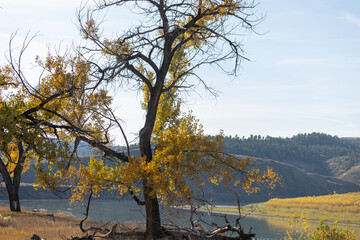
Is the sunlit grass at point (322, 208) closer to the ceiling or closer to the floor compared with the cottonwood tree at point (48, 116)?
closer to the floor

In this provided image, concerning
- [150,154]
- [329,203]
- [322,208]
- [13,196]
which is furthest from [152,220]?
[329,203]

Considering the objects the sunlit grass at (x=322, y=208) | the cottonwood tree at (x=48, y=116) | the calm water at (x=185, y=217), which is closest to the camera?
the cottonwood tree at (x=48, y=116)

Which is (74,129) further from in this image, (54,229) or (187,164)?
(54,229)

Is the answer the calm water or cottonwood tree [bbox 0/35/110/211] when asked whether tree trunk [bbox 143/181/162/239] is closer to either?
cottonwood tree [bbox 0/35/110/211]

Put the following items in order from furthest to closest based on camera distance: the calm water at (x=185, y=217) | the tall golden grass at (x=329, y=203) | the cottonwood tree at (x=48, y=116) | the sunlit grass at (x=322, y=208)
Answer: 1. the tall golden grass at (x=329, y=203)
2. the sunlit grass at (x=322, y=208)
3. the calm water at (x=185, y=217)
4. the cottonwood tree at (x=48, y=116)

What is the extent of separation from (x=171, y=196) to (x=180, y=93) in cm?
736

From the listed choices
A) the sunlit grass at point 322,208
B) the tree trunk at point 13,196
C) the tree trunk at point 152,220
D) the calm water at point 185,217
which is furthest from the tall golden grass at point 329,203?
the tree trunk at point 152,220

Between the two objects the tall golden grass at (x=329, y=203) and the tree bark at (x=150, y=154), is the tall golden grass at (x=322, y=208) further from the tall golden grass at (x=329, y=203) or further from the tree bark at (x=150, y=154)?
the tree bark at (x=150, y=154)

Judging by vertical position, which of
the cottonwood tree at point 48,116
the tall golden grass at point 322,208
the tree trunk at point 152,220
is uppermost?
the cottonwood tree at point 48,116

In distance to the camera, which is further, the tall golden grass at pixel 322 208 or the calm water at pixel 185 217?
the tall golden grass at pixel 322 208

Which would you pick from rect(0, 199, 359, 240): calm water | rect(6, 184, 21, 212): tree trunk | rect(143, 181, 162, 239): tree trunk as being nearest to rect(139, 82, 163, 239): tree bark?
rect(143, 181, 162, 239): tree trunk

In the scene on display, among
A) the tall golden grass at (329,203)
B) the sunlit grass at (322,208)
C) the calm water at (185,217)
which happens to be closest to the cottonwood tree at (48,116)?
the calm water at (185,217)

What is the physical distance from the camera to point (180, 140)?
17.7 meters

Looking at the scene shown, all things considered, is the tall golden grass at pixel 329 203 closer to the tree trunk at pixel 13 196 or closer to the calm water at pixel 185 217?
the calm water at pixel 185 217
